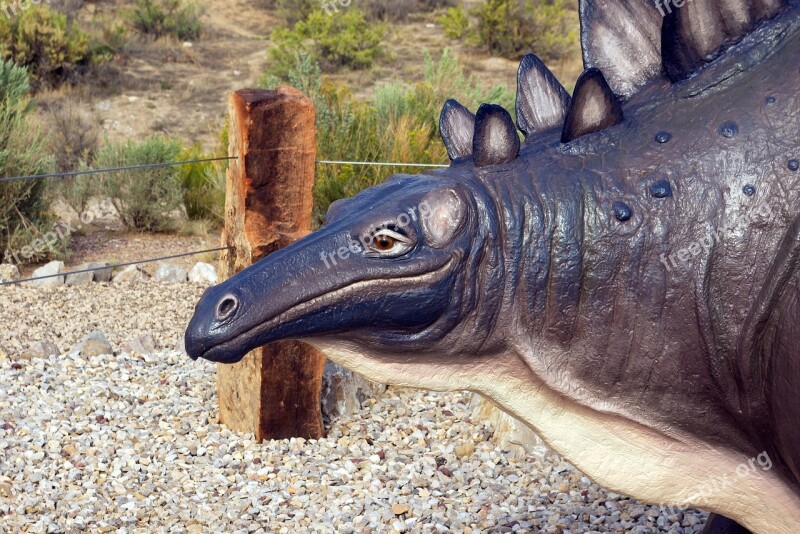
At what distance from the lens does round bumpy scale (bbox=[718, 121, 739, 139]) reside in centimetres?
134

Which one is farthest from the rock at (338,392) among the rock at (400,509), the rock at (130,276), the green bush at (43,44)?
the green bush at (43,44)

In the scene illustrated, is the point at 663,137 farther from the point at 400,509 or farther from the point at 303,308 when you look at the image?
the point at 400,509

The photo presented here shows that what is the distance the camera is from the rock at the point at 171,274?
6.14 meters

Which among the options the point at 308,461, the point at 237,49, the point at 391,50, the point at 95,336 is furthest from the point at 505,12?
the point at 308,461

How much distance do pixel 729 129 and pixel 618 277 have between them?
0.28 meters

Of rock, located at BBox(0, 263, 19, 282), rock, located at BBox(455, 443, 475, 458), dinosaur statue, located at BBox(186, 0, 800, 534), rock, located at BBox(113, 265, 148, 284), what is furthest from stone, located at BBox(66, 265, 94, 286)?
dinosaur statue, located at BBox(186, 0, 800, 534)

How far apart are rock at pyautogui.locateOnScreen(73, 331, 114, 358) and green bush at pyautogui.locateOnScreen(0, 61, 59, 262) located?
1797 mm

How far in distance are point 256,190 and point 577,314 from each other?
7.59 ft

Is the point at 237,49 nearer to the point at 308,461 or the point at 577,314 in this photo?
the point at 308,461

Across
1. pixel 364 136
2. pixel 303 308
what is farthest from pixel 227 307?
pixel 364 136

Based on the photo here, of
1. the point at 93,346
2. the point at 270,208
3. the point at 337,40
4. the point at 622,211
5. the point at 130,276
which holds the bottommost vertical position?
the point at 130,276

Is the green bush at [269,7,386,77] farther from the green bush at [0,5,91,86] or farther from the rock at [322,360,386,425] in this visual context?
the rock at [322,360,386,425]

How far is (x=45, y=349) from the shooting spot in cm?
474

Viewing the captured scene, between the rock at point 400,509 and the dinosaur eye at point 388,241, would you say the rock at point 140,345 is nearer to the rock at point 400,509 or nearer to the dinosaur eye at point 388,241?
the rock at point 400,509
